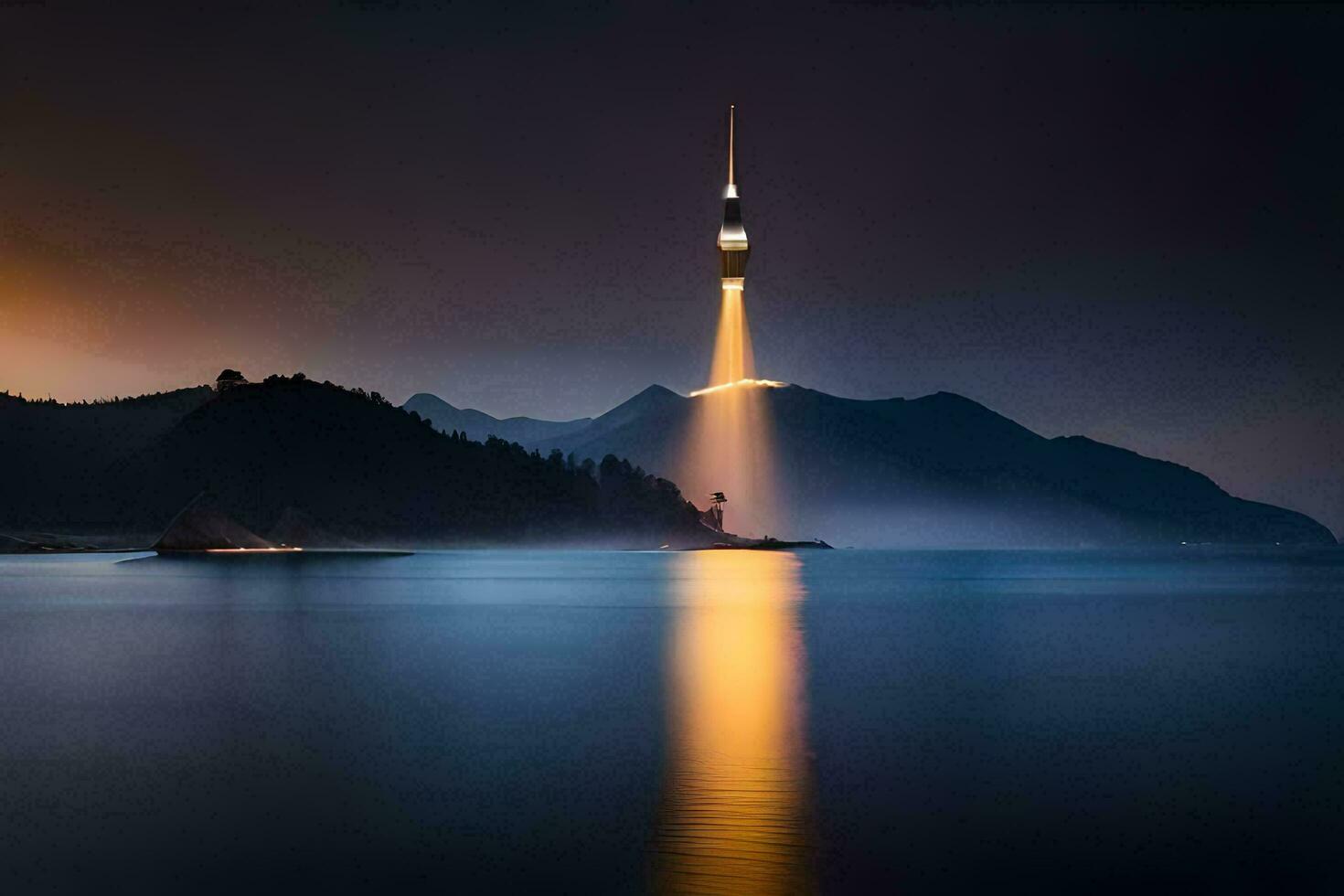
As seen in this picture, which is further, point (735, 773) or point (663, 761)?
point (663, 761)

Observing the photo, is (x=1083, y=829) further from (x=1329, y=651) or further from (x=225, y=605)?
(x=225, y=605)

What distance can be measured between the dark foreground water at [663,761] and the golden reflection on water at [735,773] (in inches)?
3.5

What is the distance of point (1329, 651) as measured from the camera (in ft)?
158

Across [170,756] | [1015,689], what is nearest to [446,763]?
A: [170,756]

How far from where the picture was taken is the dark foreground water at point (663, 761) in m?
15.4

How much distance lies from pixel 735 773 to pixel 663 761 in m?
1.93

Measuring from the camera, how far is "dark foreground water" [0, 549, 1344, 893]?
15.4m

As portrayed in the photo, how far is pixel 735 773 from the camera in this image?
21672 millimetres

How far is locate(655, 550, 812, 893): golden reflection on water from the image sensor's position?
1488 centimetres

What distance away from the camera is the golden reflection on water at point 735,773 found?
14.9 metres

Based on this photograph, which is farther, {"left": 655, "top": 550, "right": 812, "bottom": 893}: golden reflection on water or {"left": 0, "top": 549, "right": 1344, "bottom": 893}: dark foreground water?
{"left": 0, "top": 549, "right": 1344, "bottom": 893}: dark foreground water

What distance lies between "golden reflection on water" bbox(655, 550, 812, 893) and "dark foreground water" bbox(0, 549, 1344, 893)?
9 cm

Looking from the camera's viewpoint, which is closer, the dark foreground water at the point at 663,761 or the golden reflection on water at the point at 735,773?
the golden reflection on water at the point at 735,773

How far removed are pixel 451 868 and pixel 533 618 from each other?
167 ft
